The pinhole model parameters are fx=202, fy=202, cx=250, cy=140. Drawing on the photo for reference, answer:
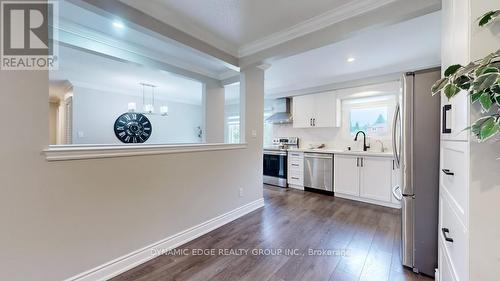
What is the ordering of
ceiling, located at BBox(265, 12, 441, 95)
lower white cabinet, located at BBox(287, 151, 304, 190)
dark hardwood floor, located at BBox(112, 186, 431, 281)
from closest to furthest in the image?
dark hardwood floor, located at BBox(112, 186, 431, 281) → ceiling, located at BBox(265, 12, 441, 95) → lower white cabinet, located at BBox(287, 151, 304, 190)

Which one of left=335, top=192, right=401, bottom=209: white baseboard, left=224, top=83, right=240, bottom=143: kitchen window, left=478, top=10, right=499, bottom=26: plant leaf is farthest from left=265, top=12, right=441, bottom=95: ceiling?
left=224, top=83, right=240, bottom=143: kitchen window

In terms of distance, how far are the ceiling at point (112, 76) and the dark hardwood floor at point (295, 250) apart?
2.77 meters

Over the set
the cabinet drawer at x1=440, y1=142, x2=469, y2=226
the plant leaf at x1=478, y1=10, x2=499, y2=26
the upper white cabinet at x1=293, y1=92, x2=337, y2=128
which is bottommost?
the cabinet drawer at x1=440, y1=142, x2=469, y2=226

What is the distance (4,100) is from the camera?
126 cm

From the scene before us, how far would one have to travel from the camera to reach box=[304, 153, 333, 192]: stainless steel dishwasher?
4.13m

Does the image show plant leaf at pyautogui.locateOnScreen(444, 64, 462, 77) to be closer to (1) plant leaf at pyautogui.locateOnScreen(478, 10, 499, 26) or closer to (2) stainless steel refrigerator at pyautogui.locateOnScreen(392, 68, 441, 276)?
(1) plant leaf at pyautogui.locateOnScreen(478, 10, 499, 26)

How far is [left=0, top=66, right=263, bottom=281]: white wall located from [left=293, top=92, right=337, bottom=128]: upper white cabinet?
3156 mm

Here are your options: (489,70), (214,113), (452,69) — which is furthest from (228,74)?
(489,70)

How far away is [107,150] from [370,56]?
3745mm

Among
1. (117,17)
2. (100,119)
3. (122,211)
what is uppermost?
(117,17)

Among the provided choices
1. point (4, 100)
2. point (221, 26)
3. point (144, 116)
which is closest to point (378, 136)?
point (221, 26)

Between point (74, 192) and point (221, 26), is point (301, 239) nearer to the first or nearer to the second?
point (74, 192)

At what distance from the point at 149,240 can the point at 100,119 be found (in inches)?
168

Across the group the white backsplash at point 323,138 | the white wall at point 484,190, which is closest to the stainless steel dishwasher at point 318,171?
the white backsplash at point 323,138
